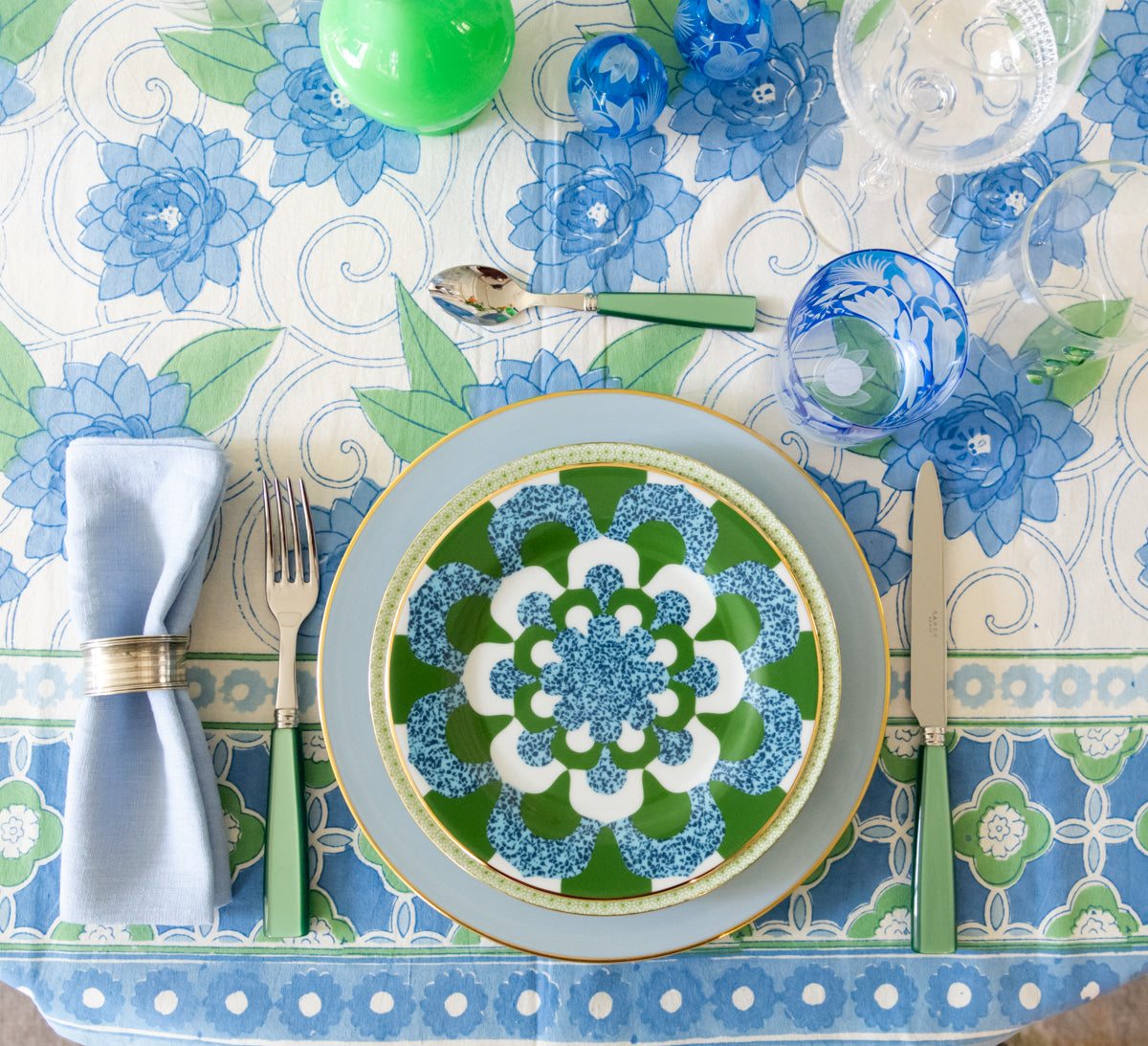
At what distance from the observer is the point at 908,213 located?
666mm

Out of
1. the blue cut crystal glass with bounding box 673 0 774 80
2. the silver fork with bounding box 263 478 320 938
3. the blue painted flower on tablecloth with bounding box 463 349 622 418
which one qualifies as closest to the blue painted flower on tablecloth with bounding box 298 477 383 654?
the silver fork with bounding box 263 478 320 938

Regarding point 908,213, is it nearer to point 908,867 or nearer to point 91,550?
point 908,867

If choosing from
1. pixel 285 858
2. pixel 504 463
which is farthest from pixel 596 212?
pixel 285 858

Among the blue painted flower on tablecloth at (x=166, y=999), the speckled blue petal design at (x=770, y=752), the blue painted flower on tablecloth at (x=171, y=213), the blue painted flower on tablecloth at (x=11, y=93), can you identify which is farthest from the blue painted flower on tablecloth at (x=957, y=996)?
the blue painted flower on tablecloth at (x=11, y=93)

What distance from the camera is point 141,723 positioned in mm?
603

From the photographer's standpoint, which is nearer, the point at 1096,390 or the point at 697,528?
the point at 697,528

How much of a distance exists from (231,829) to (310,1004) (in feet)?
0.46

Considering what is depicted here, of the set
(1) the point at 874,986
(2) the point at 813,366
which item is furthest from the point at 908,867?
(2) the point at 813,366

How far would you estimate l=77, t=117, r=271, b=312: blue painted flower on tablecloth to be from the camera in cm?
66

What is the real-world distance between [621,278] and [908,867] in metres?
0.51

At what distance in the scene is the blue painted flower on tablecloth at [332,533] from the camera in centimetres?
62

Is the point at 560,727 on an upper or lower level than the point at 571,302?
lower

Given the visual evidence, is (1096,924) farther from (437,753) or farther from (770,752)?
(437,753)

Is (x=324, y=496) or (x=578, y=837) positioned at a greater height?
(x=324, y=496)
